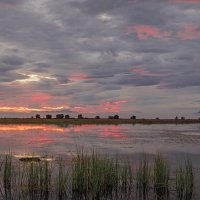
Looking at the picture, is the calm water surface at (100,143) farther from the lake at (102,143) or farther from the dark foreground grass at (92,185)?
the dark foreground grass at (92,185)

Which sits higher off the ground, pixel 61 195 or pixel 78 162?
pixel 78 162

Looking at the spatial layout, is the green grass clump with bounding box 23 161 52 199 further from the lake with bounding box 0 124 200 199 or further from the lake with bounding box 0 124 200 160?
the lake with bounding box 0 124 200 199

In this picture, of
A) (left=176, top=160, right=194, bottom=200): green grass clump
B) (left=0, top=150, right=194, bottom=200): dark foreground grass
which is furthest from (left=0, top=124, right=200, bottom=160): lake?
(left=176, top=160, right=194, bottom=200): green grass clump

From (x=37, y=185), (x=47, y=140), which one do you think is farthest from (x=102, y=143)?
(x=37, y=185)

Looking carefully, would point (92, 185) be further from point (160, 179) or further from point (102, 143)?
point (102, 143)

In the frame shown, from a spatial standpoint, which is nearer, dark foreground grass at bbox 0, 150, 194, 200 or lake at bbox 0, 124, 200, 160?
dark foreground grass at bbox 0, 150, 194, 200

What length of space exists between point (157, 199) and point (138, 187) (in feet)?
5.29

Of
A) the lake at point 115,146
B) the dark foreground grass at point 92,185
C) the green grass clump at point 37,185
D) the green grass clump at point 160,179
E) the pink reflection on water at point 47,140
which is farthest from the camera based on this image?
the pink reflection on water at point 47,140

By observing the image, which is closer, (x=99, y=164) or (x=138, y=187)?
(x=99, y=164)

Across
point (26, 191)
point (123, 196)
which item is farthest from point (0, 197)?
point (123, 196)

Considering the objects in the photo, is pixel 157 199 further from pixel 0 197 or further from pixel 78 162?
pixel 0 197

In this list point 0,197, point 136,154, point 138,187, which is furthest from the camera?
point 136,154

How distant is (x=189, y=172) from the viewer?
16031 mm

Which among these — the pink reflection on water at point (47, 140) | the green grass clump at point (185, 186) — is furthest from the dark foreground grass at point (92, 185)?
the pink reflection on water at point (47, 140)
